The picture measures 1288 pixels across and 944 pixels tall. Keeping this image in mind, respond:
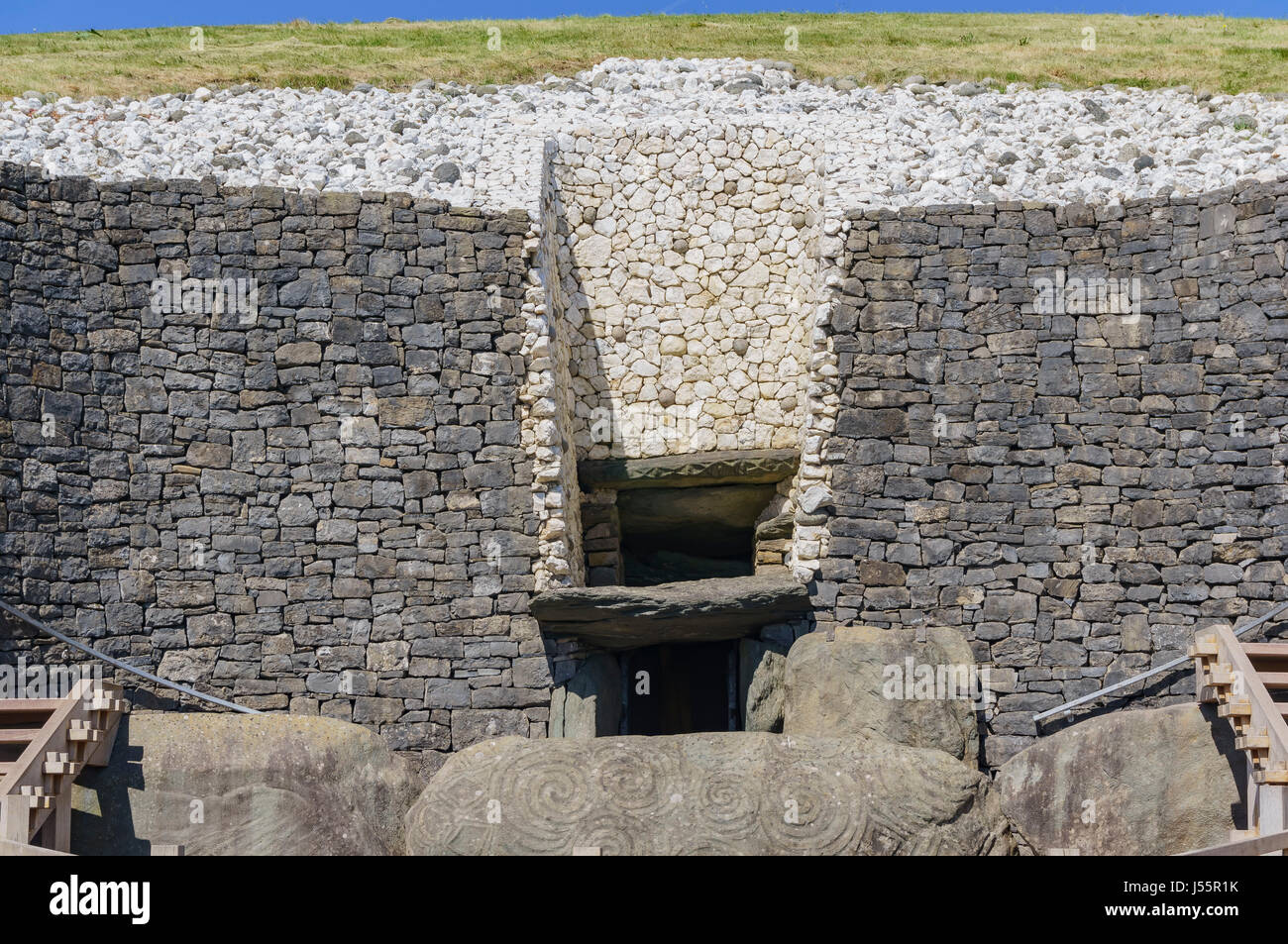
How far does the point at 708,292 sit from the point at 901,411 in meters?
2.67

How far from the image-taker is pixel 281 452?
1241 cm

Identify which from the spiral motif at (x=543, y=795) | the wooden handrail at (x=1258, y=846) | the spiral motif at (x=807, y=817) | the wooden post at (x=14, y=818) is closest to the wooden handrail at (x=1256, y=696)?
the wooden handrail at (x=1258, y=846)

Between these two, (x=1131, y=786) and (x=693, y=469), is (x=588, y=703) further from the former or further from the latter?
(x=1131, y=786)

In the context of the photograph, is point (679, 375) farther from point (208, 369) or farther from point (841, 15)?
A: point (841, 15)

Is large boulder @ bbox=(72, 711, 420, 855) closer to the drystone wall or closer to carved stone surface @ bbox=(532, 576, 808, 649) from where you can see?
the drystone wall

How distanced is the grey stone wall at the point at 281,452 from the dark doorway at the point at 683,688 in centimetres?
361

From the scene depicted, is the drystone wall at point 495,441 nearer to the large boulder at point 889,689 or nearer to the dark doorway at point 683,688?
the large boulder at point 889,689

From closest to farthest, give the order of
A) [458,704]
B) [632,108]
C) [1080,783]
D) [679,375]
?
[1080,783] < [458,704] < [679,375] < [632,108]

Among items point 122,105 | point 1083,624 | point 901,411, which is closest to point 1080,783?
point 1083,624

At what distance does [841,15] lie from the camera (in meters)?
22.2

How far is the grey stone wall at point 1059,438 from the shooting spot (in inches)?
483

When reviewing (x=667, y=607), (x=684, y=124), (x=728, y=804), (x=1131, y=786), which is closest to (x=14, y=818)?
(x=728, y=804)

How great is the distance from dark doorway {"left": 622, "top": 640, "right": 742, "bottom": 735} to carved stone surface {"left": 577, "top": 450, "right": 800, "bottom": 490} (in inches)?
95.3

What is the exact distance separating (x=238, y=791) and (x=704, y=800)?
3727 millimetres
